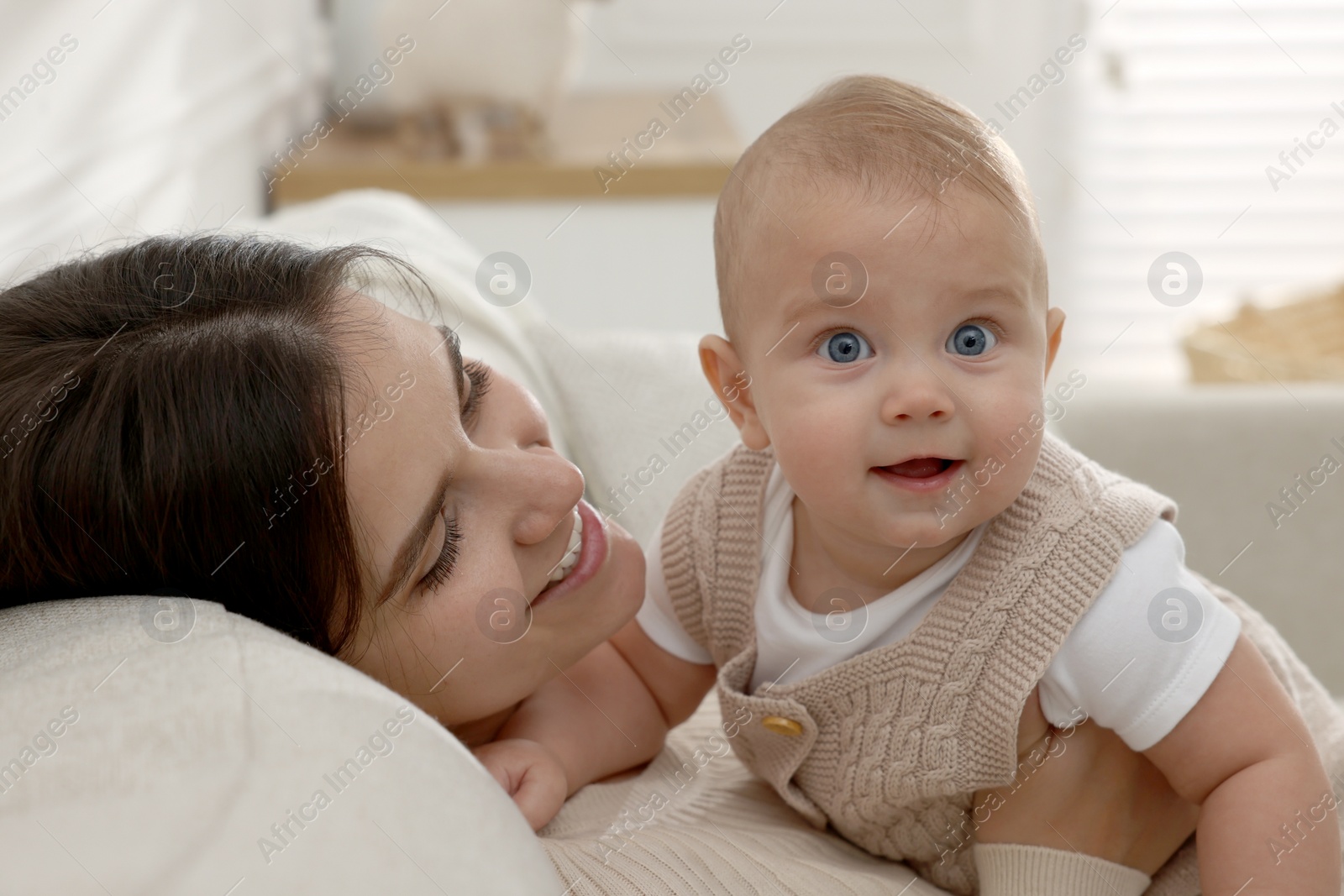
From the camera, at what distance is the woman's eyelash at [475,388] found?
809 mm

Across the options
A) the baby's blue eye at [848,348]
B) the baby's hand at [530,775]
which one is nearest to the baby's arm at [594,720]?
the baby's hand at [530,775]

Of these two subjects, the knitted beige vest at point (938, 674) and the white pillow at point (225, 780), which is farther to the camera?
the knitted beige vest at point (938, 674)

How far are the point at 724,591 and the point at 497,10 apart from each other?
6.27 ft

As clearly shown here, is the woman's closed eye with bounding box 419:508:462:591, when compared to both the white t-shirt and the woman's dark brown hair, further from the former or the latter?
the white t-shirt

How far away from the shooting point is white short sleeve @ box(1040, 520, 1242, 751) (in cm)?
75

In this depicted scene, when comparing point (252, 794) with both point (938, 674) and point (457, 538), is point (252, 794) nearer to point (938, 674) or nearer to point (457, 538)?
point (457, 538)

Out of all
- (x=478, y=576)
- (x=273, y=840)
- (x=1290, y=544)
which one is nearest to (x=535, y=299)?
(x=1290, y=544)

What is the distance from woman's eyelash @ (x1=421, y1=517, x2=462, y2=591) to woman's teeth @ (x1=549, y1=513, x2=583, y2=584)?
3.7 inches

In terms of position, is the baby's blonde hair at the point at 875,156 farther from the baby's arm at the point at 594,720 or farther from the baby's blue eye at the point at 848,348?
the baby's arm at the point at 594,720

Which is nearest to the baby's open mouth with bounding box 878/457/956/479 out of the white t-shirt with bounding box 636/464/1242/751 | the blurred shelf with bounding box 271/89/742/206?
the white t-shirt with bounding box 636/464/1242/751

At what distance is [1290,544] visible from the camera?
57.0 inches

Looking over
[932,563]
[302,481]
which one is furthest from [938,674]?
[302,481]

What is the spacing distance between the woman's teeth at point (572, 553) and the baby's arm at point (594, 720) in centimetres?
14

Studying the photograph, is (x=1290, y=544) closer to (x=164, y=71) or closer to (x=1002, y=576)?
(x=1002, y=576)
